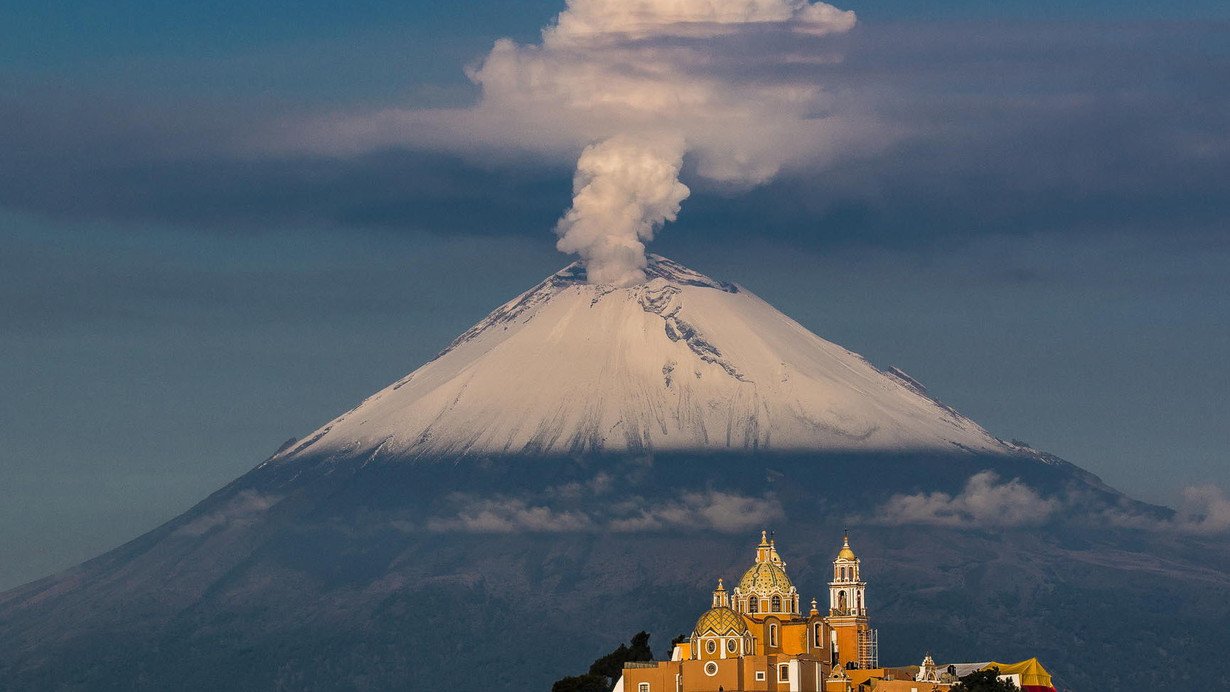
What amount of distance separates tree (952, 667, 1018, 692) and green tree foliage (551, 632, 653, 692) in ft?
53.9

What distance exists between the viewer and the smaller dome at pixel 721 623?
118750 mm

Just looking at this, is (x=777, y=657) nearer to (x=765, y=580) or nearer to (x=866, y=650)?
(x=765, y=580)

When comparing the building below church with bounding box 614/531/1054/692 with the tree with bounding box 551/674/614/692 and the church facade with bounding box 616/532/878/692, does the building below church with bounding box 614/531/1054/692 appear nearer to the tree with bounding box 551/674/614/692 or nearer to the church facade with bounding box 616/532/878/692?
the church facade with bounding box 616/532/878/692

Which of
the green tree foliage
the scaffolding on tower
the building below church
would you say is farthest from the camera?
the green tree foliage

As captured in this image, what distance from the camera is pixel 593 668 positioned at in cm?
13350

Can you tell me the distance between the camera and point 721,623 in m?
119

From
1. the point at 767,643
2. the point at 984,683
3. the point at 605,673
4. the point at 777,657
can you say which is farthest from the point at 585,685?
the point at 984,683

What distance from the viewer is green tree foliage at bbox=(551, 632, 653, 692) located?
12788 cm

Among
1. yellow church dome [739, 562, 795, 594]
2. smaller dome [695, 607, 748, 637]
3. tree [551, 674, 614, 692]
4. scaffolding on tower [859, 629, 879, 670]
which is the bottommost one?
tree [551, 674, 614, 692]

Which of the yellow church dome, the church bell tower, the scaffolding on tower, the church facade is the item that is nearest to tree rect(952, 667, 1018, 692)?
the church facade

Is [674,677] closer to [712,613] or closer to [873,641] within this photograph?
[712,613]

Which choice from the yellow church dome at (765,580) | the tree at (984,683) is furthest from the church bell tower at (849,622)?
the tree at (984,683)

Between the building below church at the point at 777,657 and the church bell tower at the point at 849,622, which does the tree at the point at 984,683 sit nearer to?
the building below church at the point at 777,657

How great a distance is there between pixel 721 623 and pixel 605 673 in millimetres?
14647
